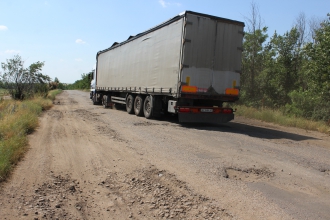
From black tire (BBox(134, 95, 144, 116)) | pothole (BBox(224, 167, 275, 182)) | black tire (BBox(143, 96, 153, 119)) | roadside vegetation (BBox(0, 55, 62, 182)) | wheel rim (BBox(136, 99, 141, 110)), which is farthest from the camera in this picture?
wheel rim (BBox(136, 99, 141, 110))

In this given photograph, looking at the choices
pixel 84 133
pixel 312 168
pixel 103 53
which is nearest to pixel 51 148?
pixel 84 133

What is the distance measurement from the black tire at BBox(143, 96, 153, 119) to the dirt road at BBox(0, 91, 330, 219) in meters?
5.26

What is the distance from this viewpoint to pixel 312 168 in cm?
625

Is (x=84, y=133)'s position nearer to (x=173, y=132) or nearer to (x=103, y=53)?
(x=173, y=132)

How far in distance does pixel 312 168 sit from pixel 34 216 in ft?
17.4

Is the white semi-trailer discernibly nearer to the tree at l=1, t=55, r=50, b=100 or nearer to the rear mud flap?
the rear mud flap

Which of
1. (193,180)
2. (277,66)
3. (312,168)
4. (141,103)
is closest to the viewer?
(193,180)

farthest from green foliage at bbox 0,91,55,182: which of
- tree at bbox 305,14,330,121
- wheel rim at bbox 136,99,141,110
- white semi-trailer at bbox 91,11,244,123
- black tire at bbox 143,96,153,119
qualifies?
tree at bbox 305,14,330,121

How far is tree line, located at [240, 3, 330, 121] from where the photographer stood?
14258 millimetres

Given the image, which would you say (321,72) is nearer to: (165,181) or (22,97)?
(165,181)

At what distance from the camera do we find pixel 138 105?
1567cm

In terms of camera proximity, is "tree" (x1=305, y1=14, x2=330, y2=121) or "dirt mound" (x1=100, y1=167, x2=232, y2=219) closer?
"dirt mound" (x1=100, y1=167, x2=232, y2=219)

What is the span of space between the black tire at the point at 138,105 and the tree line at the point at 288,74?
8363mm

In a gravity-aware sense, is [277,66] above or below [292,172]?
above
